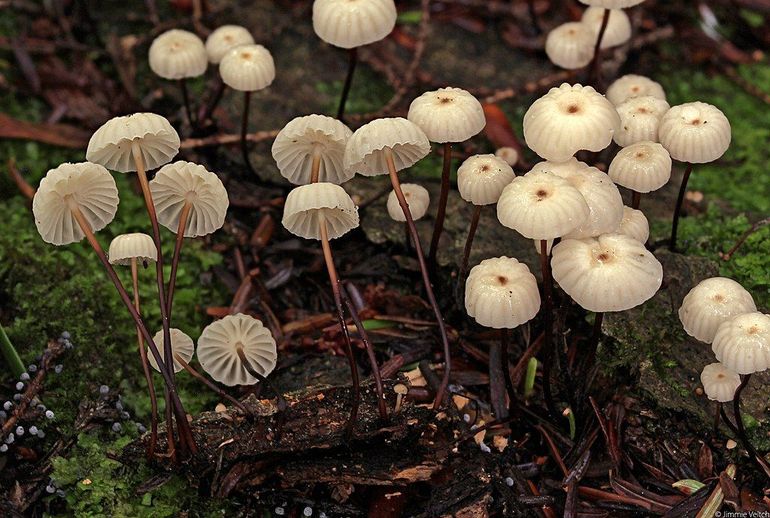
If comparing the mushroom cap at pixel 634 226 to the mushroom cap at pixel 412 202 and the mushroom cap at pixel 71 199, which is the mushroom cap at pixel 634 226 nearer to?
the mushroom cap at pixel 412 202

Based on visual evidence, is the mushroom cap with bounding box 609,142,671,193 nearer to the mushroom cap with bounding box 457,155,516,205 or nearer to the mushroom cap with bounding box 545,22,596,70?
the mushroom cap with bounding box 457,155,516,205

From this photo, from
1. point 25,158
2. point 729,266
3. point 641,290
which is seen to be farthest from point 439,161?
point 25,158

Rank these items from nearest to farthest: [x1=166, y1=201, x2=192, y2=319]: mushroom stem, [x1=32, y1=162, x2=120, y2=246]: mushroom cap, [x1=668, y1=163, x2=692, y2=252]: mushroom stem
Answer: [x1=32, y1=162, x2=120, y2=246]: mushroom cap, [x1=166, y1=201, x2=192, y2=319]: mushroom stem, [x1=668, y1=163, x2=692, y2=252]: mushroom stem

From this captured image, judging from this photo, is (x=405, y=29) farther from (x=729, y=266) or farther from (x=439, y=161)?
(x=729, y=266)

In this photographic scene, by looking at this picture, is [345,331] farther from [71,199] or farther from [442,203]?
[71,199]

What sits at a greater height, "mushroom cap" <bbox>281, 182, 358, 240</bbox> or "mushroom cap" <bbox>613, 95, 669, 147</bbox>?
"mushroom cap" <bbox>613, 95, 669, 147</bbox>

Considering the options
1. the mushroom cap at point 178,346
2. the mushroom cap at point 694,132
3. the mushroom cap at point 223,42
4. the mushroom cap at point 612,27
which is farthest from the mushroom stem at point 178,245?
the mushroom cap at point 612,27

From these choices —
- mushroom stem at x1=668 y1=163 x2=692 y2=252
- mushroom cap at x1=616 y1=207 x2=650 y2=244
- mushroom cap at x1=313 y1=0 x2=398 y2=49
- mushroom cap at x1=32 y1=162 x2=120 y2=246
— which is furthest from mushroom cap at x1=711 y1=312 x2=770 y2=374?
mushroom cap at x1=32 y1=162 x2=120 y2=246
